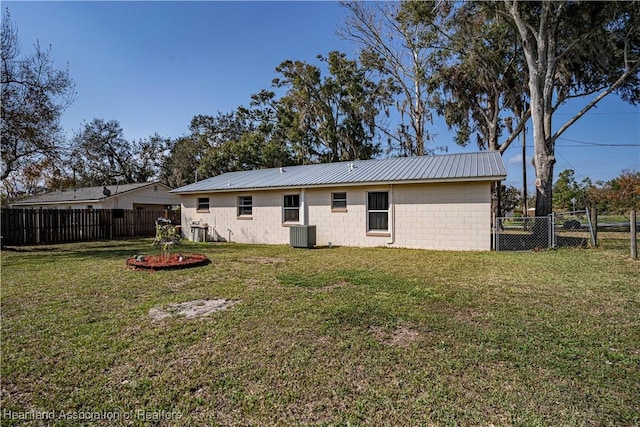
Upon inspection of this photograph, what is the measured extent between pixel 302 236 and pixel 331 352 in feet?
29.8

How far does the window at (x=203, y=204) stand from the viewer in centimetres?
1612

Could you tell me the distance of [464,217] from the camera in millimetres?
10719

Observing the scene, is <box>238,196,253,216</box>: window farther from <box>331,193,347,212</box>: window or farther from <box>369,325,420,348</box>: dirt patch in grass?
<box>369,325,420,348</box>: dirt patch in grass

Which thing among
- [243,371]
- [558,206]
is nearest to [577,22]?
[243,371]

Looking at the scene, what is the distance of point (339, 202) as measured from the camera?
1284 cm

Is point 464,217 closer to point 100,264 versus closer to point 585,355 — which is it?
point 585,355

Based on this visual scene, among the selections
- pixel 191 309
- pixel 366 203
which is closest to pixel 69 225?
pixel 366 203

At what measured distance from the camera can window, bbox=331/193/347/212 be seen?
41.7ft

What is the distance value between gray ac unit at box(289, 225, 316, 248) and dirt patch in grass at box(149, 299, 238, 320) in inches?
281

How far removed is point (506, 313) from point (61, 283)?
27.4ft

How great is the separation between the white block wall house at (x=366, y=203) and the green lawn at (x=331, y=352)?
432cm

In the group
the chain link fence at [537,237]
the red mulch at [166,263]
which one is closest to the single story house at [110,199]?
the red mulch at [166,263]

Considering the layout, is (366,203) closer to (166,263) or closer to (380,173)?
(380,173)

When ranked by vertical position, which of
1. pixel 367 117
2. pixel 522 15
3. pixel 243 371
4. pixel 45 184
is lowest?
pixel 243 371
